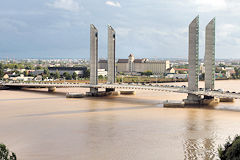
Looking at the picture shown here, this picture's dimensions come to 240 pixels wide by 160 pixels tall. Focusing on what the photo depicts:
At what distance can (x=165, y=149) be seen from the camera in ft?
32.1

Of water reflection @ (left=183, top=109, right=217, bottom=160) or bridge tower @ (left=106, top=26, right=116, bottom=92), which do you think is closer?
water reflection @ (left=183, top=109, right=217, bottom=160)

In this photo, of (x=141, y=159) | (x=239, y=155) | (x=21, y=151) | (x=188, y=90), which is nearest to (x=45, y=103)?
(x=188, y=90)

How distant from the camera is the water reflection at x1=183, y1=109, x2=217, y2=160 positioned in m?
9.24

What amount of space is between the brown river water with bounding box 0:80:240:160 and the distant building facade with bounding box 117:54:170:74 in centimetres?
4294

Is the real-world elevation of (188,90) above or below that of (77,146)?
above

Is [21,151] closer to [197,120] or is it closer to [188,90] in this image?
[197,120]

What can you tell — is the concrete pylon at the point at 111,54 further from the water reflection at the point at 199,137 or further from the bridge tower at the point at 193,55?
the water reflection at the point at 199,137

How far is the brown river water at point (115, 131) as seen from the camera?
9430 mm

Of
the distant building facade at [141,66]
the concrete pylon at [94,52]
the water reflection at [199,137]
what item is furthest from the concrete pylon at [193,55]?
the distant building facade at [141,66]

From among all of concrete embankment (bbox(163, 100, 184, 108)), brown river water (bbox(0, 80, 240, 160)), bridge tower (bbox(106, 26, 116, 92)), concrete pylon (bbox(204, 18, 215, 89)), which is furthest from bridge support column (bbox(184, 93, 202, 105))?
bridge tower (bbox(106, 26, 116, 92))

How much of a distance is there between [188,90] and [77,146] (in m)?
10.7

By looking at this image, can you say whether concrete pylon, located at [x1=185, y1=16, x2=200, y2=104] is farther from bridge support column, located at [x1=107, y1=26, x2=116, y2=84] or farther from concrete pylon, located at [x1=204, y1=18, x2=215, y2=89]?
bridge support column, located at [x1=107, y1=26, x2=116, y2=84]

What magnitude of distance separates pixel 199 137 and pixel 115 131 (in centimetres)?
280

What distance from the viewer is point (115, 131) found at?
12.0 meters
